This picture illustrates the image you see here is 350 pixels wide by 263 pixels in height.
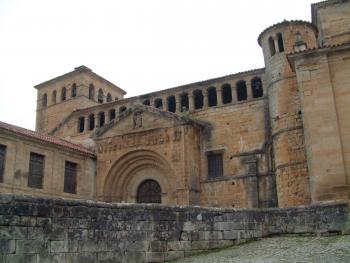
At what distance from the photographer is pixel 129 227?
26.0 ft

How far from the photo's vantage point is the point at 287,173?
61.0ft

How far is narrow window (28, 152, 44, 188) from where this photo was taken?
20.7m

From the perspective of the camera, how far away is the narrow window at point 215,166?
21812mm

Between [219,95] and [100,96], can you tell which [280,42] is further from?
[100,96]

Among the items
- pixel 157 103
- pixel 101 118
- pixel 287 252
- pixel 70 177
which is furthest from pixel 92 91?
pixel 287 252

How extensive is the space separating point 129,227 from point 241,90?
652 inches

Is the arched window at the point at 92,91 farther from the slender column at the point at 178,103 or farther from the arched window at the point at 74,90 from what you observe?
the slender column at the point at 178,103

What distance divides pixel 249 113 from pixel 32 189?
39.2 ft

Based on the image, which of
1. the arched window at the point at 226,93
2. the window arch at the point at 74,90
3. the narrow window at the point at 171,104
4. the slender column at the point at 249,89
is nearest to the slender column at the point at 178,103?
the narrow window at the point at 171,104

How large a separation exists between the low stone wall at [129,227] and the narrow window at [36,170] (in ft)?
45.6

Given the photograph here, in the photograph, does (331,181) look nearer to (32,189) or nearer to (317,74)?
(317,74)

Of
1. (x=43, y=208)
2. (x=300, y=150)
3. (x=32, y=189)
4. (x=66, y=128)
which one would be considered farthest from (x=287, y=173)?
(x=66, y=128)

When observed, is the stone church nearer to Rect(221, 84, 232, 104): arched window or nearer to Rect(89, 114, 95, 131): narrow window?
Rect(221, 84, 232, 104): arched window

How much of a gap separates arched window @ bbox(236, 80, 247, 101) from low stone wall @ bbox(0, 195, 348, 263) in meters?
13.4
